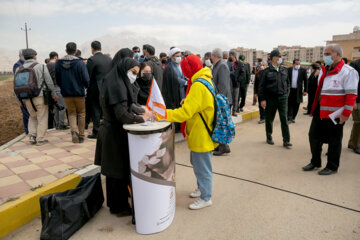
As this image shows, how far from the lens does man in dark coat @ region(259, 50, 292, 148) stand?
5512mm

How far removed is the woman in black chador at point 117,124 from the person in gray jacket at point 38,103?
2.98 metres

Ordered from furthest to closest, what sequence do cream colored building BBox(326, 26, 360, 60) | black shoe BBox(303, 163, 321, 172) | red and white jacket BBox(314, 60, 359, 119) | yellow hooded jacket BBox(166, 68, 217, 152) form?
1. cream colored building BBox(326, 26, 360, 60)
2. black shoe BBox(303, 163, 321, 172)
3. red and white jacket BBox(314, 60, 359, 119)
4. yellow hooded jacket BBox(166, 68, 217, 152)

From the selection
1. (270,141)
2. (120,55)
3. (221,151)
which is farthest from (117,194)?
(270,141)

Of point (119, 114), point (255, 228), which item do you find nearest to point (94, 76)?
point (119, 114)

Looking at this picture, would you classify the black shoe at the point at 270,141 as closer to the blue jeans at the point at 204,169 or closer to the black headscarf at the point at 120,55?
the blue jeans at the point at 204,169

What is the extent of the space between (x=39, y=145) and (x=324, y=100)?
5.53 m

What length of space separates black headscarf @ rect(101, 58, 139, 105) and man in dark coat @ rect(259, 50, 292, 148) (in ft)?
12.5

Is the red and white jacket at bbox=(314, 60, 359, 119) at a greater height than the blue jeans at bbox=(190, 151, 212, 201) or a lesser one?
greater

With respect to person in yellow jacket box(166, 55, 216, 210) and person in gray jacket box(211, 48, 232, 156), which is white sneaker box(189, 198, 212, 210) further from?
person in gray jacket box(211, 48, 232, 156)

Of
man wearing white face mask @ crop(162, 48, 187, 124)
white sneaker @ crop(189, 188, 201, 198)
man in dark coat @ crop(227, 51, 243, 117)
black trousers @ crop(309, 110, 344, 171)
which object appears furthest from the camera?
man in dark coat @ crop(227, 51, 243, 117)

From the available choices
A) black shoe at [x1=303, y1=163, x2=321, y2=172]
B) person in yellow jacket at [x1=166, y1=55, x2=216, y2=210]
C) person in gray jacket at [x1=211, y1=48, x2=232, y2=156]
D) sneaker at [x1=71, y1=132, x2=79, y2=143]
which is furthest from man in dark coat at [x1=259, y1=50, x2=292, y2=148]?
sneaker at [x1=71, y1=132, x2=79, y2=143]

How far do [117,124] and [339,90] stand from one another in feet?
10.8

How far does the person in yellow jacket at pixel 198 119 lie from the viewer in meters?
2.75

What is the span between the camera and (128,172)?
2.89 meters
